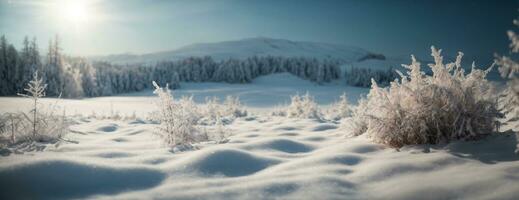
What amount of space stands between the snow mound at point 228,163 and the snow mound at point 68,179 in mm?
333

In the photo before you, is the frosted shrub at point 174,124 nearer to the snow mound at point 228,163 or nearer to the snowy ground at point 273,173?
the snowy ground at point 273,173

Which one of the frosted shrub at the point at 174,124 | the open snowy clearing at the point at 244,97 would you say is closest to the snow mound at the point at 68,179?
the frosted shrub at the point at 174,124

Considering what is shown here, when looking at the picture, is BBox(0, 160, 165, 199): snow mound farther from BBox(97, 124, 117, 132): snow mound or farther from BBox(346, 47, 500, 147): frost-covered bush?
BBox(97, 124, 117, 132): snow mound

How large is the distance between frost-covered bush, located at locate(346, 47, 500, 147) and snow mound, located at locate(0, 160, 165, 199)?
86.5 inches

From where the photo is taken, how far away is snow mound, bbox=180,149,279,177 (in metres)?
3.06

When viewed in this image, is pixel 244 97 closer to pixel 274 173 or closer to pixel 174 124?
pixel 174 124

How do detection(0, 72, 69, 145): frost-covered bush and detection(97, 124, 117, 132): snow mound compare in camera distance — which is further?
detection(97, 124, 117, 132): snow mound

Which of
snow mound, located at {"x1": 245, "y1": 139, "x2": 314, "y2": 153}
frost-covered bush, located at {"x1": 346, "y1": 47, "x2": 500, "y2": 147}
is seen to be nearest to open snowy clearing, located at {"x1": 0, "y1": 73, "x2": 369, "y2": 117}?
snow mound, located at {"x1": 245, "y1": 139, "x2": 314, "y2": 153}

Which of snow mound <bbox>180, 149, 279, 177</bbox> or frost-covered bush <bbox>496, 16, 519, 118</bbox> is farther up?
frost-covered bush <bbox>496, 16, 519, 118</bbox>

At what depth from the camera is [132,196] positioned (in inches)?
98.3

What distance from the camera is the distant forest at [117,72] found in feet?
119

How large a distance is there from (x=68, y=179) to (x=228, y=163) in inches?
46.1

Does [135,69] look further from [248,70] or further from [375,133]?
[375,133]

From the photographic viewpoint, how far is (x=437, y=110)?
3715 millimetres
